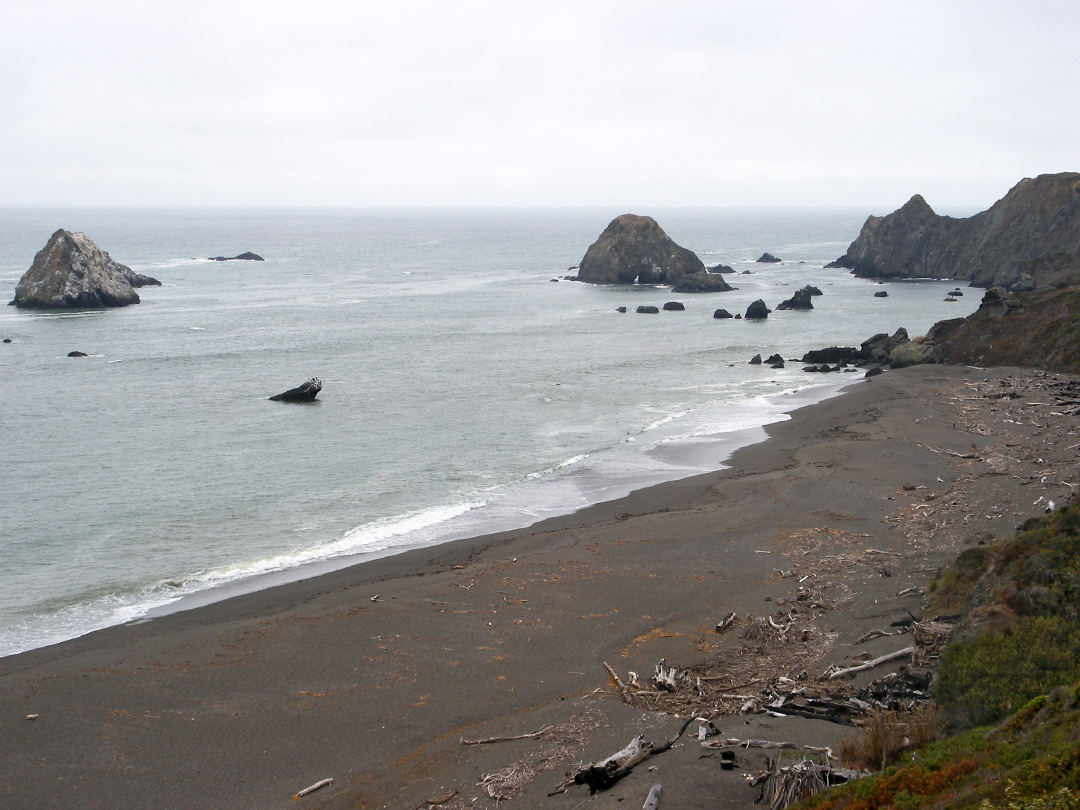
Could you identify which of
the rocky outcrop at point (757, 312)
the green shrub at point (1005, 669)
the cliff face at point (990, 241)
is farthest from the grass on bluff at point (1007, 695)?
the cliff face at point (990, 241)

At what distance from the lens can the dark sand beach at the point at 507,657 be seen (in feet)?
38.7

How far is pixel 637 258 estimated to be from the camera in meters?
102

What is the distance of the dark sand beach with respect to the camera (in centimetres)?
1180

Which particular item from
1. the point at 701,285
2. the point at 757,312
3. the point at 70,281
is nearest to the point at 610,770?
the point at 757,312

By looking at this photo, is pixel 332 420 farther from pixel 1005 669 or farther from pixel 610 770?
pixel 1005 669

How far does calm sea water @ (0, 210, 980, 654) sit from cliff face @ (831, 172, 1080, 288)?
8221 millimetres

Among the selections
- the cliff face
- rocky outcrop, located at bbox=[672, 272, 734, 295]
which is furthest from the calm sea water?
the cliff face

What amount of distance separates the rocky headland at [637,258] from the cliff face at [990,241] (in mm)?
24926

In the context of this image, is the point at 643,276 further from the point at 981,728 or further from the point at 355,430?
the point at 981,728

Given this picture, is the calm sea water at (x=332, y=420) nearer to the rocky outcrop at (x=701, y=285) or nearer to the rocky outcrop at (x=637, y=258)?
the rocky outcrop at (x=701, y=285)

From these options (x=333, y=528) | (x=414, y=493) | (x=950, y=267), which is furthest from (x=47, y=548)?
(x=950, y=267)

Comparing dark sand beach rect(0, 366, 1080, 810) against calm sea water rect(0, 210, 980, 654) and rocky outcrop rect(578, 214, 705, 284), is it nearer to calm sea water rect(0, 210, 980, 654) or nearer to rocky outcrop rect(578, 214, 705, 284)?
calm sea water rect(0, 210, 980, 654)

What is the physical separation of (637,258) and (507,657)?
90.5 metres

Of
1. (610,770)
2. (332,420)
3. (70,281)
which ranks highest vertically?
(70,281)
